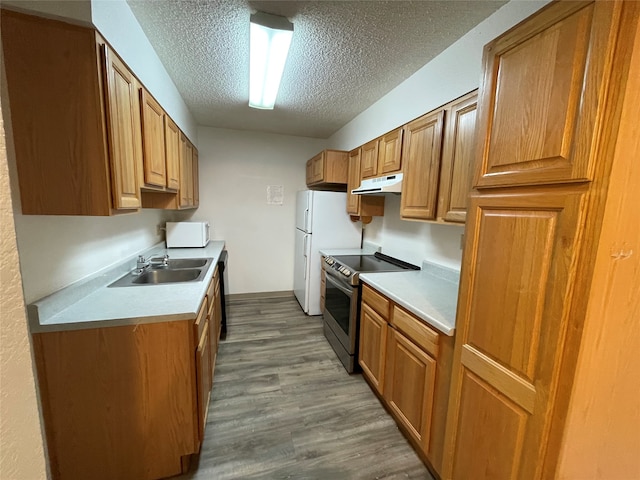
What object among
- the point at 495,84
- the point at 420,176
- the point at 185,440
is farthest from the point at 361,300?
the point at 495,84

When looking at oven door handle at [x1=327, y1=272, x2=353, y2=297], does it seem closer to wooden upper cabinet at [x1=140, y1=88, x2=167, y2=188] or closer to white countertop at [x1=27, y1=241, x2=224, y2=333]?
white countertop at [x1=27, y1=241, x2=224, y2=333]

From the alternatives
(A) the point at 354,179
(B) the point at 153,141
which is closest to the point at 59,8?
(B) the point at 153,141

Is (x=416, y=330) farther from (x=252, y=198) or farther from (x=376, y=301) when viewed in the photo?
(x=252, y=198)

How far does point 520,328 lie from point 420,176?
1.28 m

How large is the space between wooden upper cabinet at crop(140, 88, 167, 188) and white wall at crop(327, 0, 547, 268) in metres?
1.93

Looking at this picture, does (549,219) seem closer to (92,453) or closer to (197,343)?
(197,343)

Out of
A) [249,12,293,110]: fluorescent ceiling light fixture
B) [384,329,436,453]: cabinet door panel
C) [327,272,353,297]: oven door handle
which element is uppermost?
[249,12,293,110]: fluorescent ceiling light fixture

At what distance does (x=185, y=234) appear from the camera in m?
3.18

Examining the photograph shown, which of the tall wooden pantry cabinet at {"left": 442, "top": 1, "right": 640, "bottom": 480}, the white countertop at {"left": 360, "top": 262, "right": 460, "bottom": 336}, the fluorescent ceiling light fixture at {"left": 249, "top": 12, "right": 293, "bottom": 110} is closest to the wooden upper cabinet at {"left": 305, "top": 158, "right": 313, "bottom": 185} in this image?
the fluorescent ceiling light fixture at {"left": 249, "top": 12, "right": 293, "bottom": 110}

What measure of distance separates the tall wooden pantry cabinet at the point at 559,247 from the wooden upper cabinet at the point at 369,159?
1.52 meters

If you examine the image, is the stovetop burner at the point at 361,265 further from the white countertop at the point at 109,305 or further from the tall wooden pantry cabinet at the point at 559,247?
the tall wooden pantry cabinet at the point at 559,247

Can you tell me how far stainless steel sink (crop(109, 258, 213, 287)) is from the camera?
2.07 meters

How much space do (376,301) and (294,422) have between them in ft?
3.34

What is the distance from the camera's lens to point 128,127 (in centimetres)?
142
